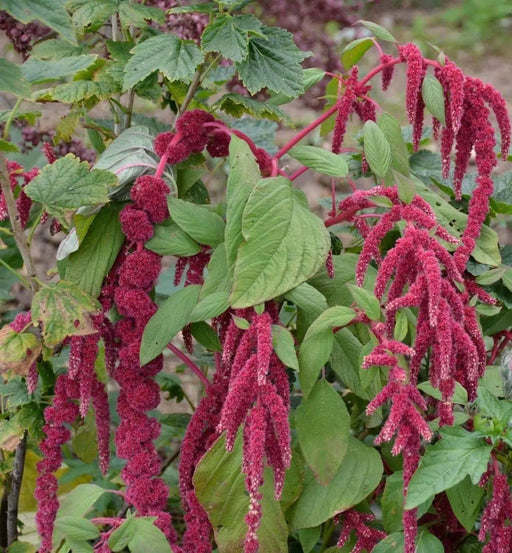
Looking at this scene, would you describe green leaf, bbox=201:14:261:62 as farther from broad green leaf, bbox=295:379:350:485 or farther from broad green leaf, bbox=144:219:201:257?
broad green leaf, bbox=295:379:350:485

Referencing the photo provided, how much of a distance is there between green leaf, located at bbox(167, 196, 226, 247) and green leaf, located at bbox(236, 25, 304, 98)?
0.19 m

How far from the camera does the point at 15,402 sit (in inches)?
58.3

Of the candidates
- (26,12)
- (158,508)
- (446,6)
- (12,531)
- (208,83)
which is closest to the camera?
(26,12)

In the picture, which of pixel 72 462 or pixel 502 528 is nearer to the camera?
pixel 502 528

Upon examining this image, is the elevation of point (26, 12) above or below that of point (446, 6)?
above

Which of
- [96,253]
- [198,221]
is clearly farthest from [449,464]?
[96,253]

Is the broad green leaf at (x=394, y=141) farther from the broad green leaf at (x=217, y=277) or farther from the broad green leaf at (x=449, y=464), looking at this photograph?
the broad green leaf at (x=449, y=464)

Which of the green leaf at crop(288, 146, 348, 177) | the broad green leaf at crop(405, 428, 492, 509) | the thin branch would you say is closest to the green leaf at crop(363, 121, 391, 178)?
the green leaf at crop(288, 146, 348, 177)

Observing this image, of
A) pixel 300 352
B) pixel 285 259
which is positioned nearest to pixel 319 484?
pixel 300 352

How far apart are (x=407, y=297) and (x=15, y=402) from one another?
730mm

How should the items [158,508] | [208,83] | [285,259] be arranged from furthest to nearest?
[208,83]
[158,508]
[285,259]

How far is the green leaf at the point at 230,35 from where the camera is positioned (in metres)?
1.28

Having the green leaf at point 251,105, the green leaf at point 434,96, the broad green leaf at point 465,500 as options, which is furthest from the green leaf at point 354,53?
the broad green leaf at point 465,500

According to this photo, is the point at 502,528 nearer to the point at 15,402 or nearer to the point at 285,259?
the point at 285,259
